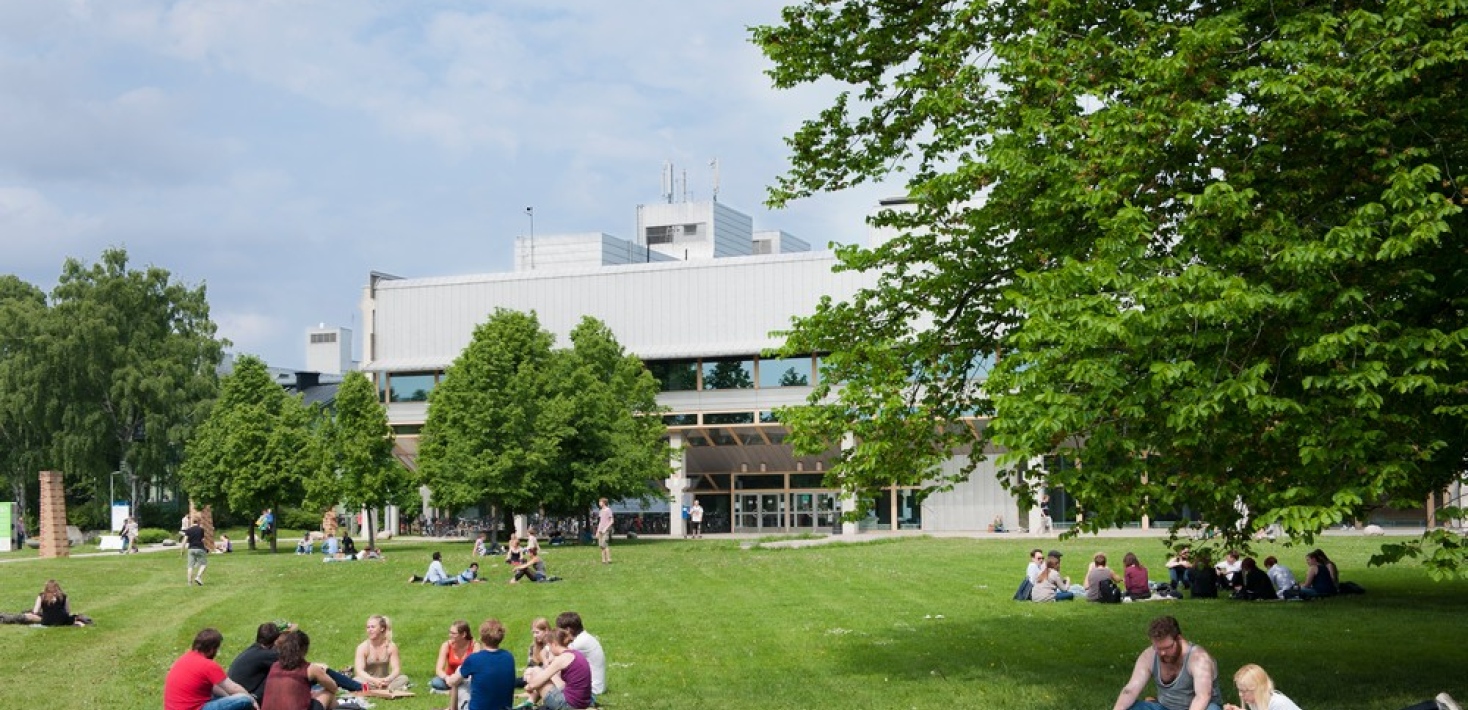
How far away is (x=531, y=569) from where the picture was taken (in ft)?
116

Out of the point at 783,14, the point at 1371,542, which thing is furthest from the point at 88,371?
the point at 783,14

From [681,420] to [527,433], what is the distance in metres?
15.8

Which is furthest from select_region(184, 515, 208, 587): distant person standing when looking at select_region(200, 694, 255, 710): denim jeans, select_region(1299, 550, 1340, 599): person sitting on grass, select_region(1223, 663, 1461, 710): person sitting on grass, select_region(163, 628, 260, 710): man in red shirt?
select_region(1223, 663, 1461, 710): person sitting on grass

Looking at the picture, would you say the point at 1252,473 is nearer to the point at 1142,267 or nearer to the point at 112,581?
the point at 1142,267

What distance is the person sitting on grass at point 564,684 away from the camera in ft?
51.0

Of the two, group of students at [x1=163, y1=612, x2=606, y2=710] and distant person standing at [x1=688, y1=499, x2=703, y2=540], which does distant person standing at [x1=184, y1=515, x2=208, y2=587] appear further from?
distant person standing at [x1=688, y1=499, x2=703, y2=540]

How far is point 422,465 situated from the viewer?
59.5m

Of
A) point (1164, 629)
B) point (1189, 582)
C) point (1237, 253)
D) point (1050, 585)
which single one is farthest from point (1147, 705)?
point (1189, 582)

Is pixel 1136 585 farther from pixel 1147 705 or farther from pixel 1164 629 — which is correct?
pixel 1164 629

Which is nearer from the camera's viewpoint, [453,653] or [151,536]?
[453,653]

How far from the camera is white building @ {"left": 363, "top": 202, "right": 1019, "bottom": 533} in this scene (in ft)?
234

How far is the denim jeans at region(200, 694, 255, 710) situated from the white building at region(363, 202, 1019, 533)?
2175 inches

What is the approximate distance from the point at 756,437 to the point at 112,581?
127ft

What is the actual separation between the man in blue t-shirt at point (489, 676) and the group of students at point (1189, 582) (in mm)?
15354
